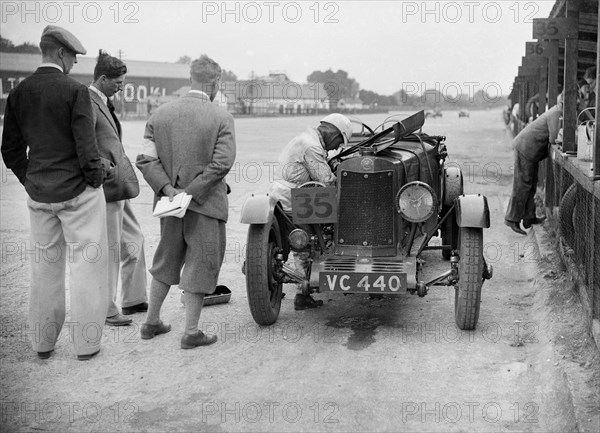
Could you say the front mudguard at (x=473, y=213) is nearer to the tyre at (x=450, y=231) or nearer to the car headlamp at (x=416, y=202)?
the car headlamp at (x=416, y=202)

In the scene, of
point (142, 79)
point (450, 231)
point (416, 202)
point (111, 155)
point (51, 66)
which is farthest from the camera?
point (142, 79)

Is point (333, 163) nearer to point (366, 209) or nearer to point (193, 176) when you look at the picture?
point (366, 209)

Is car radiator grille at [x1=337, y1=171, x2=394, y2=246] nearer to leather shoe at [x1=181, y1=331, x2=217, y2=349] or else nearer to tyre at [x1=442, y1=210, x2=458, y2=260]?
tyre at [x1=442, y1=210, x2=458, y2=260]

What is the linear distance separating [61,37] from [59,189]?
1021mm

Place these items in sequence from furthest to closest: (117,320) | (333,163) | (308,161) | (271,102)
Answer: (271,102) → (333,163) → (308,161) → (117,320)

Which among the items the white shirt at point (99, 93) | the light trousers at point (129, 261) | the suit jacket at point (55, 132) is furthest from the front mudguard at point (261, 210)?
the white shirt at point (99, 93)

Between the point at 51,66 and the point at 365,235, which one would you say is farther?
the point at 365,235

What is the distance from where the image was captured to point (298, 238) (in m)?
5.73

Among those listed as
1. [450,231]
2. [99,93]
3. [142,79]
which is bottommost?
[450,231]

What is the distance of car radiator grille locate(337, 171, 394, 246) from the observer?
5.88 m

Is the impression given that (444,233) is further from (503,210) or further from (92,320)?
(503,210)

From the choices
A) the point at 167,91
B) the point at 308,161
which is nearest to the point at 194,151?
the point at 308,161

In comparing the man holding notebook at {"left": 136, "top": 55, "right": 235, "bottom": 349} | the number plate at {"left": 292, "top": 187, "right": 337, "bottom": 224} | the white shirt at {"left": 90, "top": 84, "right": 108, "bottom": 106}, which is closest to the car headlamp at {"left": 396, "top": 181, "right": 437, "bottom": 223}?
the number plate at {"left": 292, "top": 187, "right": 337, "bottom": 224}

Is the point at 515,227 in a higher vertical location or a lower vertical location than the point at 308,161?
lower
